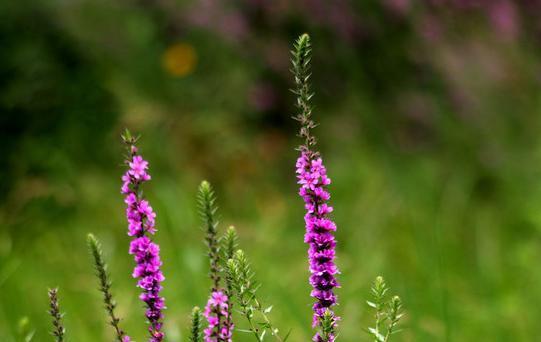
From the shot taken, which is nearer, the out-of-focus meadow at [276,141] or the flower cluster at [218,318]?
the flower cluster at [218,318]

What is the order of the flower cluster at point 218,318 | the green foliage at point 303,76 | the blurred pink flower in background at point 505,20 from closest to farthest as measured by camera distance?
the green foliage at point 303,76 → the flower cluster at point 218,318 → the blurred pink flower in background at point 505,20

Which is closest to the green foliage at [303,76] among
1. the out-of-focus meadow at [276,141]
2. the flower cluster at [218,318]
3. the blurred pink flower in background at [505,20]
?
the flower cluster at [218,318]

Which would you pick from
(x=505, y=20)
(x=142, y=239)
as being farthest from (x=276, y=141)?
(x=142, y=239)

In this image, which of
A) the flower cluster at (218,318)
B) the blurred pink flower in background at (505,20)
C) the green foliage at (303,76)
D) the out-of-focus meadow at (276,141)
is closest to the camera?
the green foliage at (303,76)

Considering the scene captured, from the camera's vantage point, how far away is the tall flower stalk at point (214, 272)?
1.25m

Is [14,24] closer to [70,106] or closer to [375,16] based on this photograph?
[70,106]

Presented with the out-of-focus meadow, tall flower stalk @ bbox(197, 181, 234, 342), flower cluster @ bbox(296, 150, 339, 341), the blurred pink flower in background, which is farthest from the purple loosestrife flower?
the blurred pink flower in background

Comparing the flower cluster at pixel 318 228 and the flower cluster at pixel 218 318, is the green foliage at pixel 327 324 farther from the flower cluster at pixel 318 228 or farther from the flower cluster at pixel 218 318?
the flower cluster at pixel 218 318

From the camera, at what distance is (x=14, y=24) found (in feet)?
16.2

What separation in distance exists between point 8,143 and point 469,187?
266 centimetres

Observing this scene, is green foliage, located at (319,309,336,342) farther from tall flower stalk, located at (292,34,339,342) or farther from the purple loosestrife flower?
the purple loosestrife flower

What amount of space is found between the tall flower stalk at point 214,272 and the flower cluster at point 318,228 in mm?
145

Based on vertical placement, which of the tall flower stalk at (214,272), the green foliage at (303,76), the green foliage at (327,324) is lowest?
the green foliage at (327,324)

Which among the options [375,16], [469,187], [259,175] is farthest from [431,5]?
[259,175]
